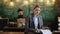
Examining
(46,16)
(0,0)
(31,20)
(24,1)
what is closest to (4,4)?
(0,0)

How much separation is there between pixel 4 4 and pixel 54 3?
2.15 metres

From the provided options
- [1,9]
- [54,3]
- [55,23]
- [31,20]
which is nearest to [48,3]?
[54,3]

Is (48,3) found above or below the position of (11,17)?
above

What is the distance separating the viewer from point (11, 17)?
8148mm

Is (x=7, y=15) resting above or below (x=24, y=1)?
below

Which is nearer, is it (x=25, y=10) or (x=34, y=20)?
(x=34, y=20)

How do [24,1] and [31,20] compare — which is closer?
[31,20]

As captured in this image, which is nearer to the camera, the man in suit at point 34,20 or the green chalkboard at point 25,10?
the man in suit at point 34,20

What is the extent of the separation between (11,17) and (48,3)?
5.56 feet

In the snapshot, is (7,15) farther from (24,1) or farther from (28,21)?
(28,21)

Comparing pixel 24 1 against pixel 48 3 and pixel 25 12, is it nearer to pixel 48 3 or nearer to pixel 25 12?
pixel 25 12

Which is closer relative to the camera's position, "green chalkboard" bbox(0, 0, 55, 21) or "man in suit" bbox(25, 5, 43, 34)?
"man in suit" bbox(25, 5, 43, 34)

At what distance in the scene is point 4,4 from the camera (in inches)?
323

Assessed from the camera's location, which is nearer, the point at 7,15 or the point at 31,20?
the point at 31,20
